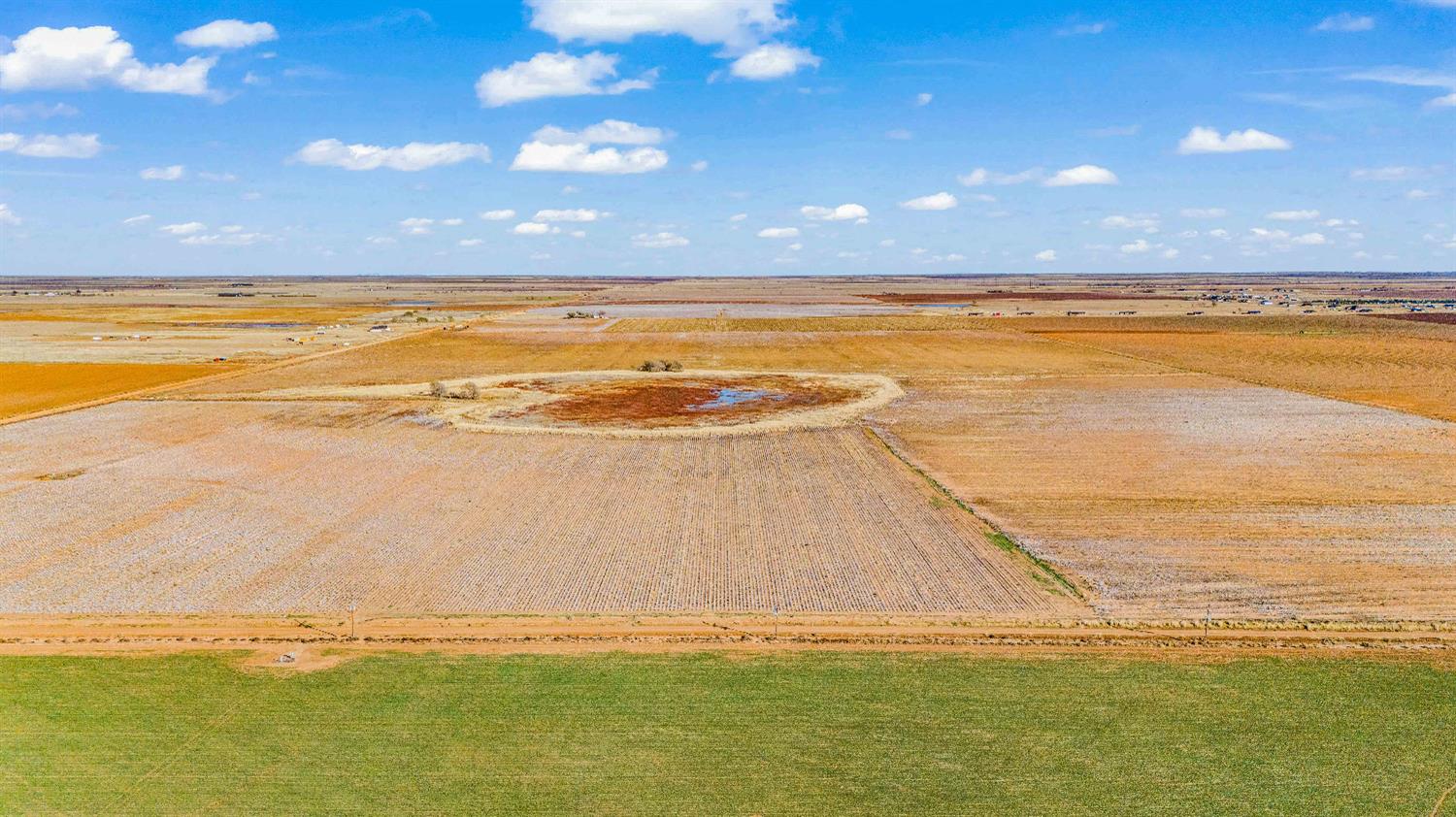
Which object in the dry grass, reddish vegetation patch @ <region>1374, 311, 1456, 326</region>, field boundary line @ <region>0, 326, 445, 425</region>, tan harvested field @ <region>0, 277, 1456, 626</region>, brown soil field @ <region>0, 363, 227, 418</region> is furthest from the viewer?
the dry grass

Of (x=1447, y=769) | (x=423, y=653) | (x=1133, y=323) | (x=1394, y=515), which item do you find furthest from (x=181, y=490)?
(x=1133, y=323)

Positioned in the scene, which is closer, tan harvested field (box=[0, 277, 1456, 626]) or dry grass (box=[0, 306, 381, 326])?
tan harvested field (box=[0, 277, 1456, 626])

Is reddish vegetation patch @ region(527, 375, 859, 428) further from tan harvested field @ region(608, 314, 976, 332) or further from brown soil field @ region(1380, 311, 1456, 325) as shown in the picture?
brown soil field @ region(1380, 311, 1456, 325)

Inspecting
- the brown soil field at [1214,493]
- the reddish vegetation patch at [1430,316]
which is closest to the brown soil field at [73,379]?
the brown soil field at [1214,493]

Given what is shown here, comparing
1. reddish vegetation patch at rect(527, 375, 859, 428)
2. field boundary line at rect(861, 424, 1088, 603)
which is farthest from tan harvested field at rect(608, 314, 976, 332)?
field boundary line at rect(861, 424, 1088, 603)

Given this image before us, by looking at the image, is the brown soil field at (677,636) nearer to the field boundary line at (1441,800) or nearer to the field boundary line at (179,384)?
the field boundary line at (1441,800)

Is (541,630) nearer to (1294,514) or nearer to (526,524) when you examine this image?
(526,524)
